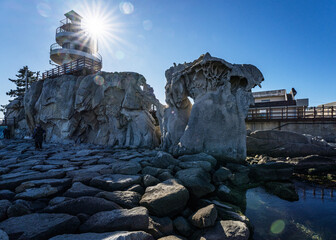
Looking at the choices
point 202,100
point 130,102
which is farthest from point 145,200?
point 130,102

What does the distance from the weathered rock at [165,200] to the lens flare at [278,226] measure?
5.59ft

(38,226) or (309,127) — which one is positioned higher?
(309,127)

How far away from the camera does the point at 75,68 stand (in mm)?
20219

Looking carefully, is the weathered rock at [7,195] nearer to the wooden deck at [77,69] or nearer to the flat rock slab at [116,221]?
the flat rock slab at [116,221]

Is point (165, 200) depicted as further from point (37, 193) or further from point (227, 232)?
point (37, 193)

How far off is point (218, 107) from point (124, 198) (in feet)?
18.0

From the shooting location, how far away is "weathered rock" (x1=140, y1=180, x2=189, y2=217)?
9.73 feet

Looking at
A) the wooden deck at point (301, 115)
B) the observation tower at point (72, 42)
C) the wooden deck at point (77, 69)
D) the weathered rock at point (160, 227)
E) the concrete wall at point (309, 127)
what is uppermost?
the observation tower at point (72, 42)

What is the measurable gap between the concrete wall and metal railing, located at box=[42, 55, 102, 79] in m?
19.4

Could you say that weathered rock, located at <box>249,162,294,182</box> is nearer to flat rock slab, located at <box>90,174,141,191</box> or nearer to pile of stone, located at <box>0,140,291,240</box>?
pile of stone, located at <box>0,140,291,240</box>

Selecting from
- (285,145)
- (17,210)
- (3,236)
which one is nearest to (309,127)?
(285,145)

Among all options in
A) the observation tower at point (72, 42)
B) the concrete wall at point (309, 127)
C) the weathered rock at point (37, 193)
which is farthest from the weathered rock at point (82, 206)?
the observation tower at point (72, 42)

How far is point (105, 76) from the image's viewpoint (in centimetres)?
1591

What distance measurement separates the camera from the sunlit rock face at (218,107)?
7039 mm
